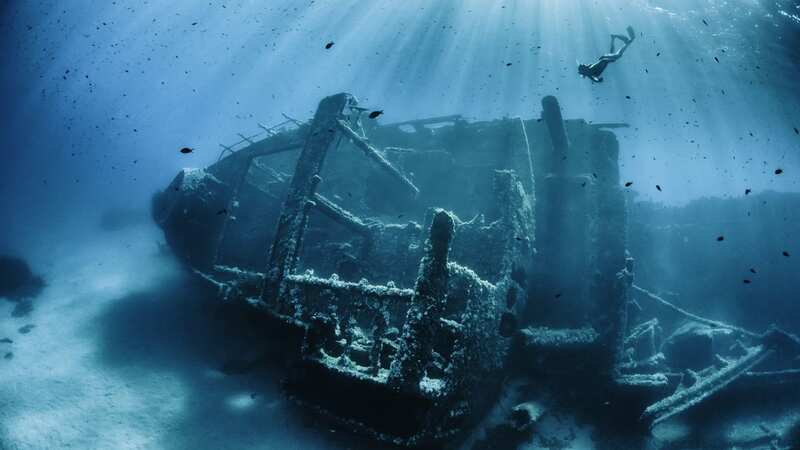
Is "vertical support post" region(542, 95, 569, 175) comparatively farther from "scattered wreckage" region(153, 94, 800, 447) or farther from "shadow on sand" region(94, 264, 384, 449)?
"shadow on sand" region(94, 264, 384, 449)

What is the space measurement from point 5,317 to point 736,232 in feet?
124

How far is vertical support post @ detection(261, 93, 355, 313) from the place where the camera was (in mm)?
7020

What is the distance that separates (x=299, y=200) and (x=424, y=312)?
476 cm

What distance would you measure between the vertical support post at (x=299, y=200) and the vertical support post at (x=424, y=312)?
309 centimetres

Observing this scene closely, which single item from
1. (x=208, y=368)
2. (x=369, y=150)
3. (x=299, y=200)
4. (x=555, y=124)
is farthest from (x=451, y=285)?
(x=208, y=368)

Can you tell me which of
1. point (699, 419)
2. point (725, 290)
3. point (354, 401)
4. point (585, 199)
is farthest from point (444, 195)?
point (725, 290)

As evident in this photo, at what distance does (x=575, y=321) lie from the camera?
28.4 feet

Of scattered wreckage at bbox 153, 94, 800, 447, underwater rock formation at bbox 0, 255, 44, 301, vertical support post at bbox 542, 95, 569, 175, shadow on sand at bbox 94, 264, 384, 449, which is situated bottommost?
underwater rock formation at bbox 0, 255, 44, 301

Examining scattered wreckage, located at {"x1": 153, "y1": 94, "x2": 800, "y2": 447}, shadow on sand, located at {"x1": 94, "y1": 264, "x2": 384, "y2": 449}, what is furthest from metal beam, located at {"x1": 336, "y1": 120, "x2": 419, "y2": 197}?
shadow on sand, located at {"x1": 94, "y1": 264, "x2": 384, "y2": 449}

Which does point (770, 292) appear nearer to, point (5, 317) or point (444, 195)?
point (444, 195)

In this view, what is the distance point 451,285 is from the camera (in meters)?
6.39

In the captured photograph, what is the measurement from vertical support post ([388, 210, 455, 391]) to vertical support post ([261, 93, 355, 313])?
3.09 m

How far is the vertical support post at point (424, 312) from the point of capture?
4.15 m

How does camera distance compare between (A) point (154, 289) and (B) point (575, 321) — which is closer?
(B) point (575, 321)
